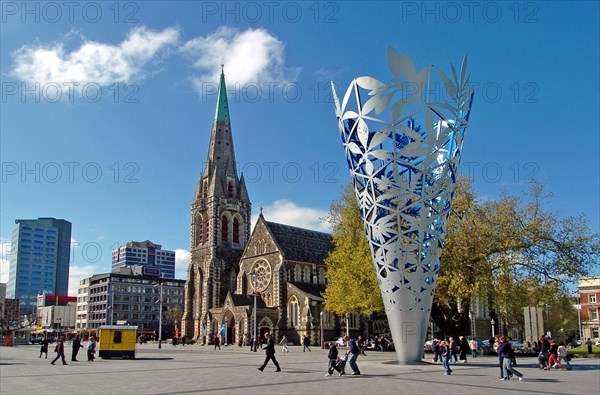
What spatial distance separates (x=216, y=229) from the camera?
8212cm

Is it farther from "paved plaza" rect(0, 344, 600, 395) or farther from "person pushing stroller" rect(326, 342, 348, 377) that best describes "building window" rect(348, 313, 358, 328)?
"person pushing stroller" rect(326, 342, 348, 377)

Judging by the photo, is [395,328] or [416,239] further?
[416,239]

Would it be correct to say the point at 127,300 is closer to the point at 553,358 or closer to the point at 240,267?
the point at 240,267

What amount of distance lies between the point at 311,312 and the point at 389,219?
39945 mm

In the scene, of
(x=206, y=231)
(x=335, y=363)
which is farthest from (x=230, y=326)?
(x=335, y=363)

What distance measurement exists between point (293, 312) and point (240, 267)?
11772 mm

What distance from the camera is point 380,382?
67.3 feet

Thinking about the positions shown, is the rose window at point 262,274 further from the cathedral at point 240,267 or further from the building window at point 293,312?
the building window at point 293,312

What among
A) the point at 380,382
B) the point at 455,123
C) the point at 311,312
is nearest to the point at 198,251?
the point at 311,312

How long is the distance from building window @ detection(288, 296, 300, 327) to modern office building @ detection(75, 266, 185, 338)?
65274 mm

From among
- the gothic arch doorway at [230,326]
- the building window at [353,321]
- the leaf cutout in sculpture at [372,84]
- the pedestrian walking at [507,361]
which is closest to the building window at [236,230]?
the gothic arch doorway at [230,326]

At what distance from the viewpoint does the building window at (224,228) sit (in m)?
83.4

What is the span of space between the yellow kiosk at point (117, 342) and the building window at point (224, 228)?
45767 mm

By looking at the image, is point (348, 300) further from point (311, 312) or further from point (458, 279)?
point (311, 312)
